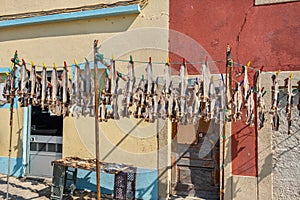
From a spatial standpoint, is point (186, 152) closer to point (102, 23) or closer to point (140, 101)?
point (140, 101)

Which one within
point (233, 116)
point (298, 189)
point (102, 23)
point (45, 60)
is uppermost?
point (102, 23)

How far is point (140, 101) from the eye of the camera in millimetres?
4004

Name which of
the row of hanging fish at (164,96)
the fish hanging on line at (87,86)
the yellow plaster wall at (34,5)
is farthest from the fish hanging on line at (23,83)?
the yellow plaster wall at (34,5)

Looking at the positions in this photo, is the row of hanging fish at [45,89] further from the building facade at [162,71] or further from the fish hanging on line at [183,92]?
the building facade at [162,71]

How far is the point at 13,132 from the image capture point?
272 inches

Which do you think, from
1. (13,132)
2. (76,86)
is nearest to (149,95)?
(76,86)

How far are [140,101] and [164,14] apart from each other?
8.56 feet

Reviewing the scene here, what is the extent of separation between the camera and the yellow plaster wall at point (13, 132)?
22.5ft

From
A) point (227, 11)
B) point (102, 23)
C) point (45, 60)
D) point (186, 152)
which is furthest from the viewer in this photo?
point (45, 60)

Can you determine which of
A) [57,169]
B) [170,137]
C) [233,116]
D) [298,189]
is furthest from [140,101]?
[298,189]

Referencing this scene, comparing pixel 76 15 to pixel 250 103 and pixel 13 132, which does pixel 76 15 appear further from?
pixel 250 103

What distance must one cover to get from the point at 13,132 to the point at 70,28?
10.4 ft

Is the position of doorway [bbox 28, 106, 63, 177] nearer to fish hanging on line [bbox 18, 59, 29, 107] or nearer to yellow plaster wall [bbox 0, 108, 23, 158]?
yellow plaster wall [bbox 0, 108, 23, 158]

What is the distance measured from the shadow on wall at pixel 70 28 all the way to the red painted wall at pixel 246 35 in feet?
4.84
